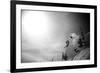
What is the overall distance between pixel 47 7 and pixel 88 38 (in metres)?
0.64

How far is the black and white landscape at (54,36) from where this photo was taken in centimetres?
165

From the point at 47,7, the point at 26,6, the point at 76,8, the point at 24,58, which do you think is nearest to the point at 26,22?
the point at 26,6

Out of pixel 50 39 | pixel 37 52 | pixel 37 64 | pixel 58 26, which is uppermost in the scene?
pixel 58 26

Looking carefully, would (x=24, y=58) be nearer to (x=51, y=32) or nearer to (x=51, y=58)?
(x=51, y=58)

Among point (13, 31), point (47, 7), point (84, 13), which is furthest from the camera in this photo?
point (84, 13)

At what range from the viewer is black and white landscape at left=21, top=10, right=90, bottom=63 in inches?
65.0

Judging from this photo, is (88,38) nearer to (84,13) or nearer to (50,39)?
(84,13)

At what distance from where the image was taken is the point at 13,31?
1.58m

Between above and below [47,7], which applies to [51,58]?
below

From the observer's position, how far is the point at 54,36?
1.72 m

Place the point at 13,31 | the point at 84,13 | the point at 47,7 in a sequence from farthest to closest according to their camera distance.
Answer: the point at 84,13 → the point at 47,7 → the point at 13,31

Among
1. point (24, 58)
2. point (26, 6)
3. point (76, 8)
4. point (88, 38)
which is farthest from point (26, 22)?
point (88, 38)

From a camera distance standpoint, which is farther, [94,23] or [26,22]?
[94,23]

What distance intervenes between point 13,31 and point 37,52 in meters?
0.35
